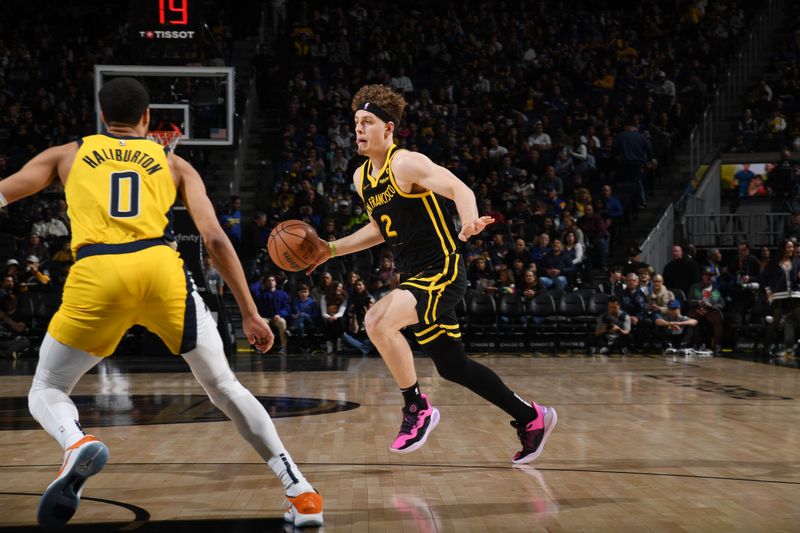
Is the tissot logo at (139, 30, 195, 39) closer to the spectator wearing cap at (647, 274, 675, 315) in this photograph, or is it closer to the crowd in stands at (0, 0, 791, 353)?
the crowd in stands at (0, 0, 791, 353)

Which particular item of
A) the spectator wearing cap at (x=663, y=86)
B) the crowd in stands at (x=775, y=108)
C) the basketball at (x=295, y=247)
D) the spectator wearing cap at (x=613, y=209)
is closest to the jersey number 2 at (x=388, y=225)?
the basketball at (x=295, y=247)

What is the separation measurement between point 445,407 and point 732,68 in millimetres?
16743

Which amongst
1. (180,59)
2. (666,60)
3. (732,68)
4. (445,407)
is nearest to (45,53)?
(180,59)

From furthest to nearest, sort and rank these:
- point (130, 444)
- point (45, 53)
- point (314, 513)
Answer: point (45, 53), point (130, 444), point (314, 513)

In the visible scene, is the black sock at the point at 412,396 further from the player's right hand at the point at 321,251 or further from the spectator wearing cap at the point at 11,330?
the spectator wearing cap at the point at 11,330

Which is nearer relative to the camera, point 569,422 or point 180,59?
point 569,422

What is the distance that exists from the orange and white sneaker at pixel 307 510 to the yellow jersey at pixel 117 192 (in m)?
1.07

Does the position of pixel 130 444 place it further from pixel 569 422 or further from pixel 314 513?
pixel 569 422

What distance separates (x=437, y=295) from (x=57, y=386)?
6.75 feet

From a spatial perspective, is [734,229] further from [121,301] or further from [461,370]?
[121,301]

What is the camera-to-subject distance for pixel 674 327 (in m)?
14.2

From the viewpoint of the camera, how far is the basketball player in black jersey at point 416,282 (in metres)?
4.87

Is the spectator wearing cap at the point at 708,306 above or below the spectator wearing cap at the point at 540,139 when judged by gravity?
below

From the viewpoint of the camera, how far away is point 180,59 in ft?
37.4
